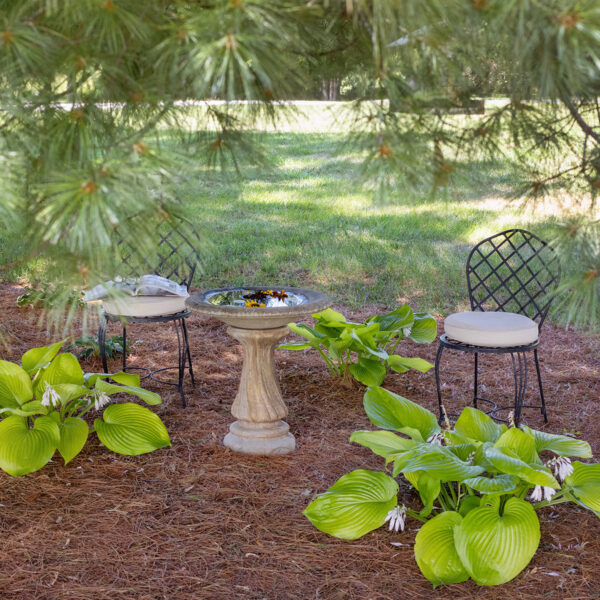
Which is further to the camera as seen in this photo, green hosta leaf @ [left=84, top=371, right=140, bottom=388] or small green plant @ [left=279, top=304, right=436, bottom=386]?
small green plant @ [left=279, top=304, right=436, bottom=386]

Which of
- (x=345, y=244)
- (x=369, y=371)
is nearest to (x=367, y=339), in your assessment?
(x=369, y=371)

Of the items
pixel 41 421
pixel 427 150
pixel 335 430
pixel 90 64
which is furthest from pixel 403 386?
pixel 90 64

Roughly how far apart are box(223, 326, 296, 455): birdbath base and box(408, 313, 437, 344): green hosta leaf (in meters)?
1.06

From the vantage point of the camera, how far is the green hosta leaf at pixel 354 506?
2.60 m

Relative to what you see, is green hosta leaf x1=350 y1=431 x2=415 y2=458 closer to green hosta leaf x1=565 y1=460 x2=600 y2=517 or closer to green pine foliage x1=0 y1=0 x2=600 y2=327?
green hosta leaf x1=565 y1=460 x2=600 y2=517

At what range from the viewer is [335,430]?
3.65 metres

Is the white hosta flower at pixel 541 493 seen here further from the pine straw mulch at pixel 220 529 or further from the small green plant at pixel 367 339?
the small green plant at pixel 367 339

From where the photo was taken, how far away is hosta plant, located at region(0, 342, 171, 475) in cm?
301

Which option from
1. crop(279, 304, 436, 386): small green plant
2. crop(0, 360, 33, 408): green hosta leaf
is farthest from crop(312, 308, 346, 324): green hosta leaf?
crop(0, 360, 33, 408): green hosta leaf

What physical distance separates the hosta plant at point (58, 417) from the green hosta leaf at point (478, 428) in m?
1.30

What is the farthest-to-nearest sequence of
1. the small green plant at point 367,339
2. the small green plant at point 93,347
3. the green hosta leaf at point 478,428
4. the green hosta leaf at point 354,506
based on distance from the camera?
1. the small green plant at point 93,347
2. the small green plant at point 367,339
3. the green hosta leaf at point 478,428
4. the green hosta leaf at point 354,506

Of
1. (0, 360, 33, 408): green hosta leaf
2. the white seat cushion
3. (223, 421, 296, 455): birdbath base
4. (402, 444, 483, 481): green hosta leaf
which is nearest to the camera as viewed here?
(402, 444, 483, 481): green hosta leaf

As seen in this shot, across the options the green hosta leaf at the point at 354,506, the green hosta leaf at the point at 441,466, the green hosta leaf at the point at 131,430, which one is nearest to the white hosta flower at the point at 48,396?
the green hosta leaf at the point at 131,430

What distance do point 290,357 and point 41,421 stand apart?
2026 millimetres
